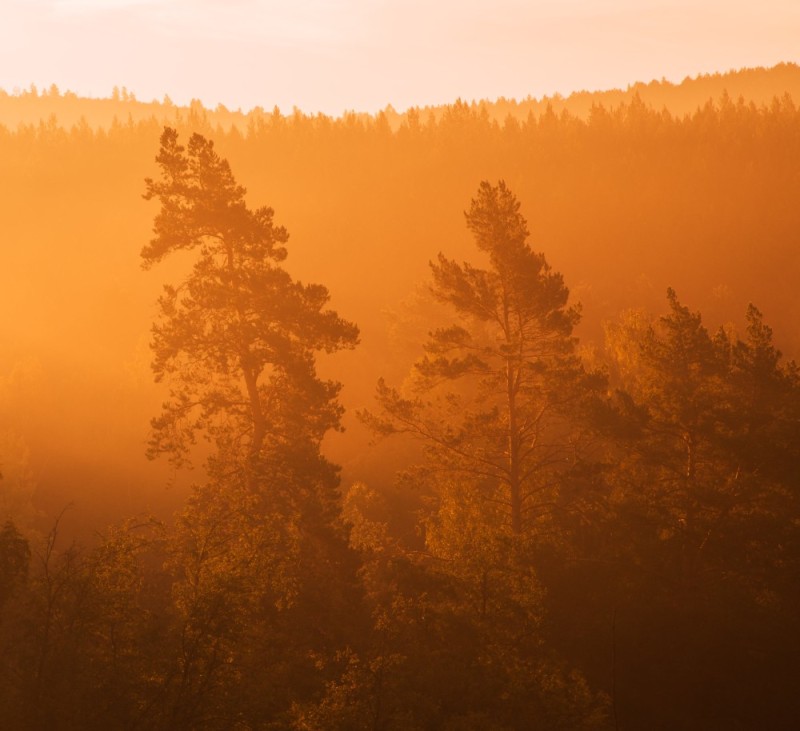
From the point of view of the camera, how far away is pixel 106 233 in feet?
407

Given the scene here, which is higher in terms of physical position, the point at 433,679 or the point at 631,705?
the point at 433,679

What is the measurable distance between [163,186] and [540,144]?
13288 centimetres

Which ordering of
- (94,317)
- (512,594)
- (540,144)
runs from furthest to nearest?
(540,144) < (94,317) < (512,594)

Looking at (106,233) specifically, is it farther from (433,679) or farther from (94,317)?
(433,679)

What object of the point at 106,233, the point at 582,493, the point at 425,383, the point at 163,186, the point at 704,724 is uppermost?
the point at 106,233

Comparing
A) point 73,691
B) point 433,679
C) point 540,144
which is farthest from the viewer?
point 540,144

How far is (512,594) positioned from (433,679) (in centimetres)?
318

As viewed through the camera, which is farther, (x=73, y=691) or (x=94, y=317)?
(x=94, y=317)

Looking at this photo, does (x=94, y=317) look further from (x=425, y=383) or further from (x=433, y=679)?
(x=433, y=679)

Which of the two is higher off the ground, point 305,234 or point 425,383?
point 305,234

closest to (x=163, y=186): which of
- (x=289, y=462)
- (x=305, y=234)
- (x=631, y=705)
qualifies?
(x=289, y=462)

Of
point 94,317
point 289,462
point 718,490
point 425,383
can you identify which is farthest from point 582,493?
point 94,317

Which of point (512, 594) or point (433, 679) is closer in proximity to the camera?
point (433, 679)

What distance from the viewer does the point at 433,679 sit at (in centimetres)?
1619
